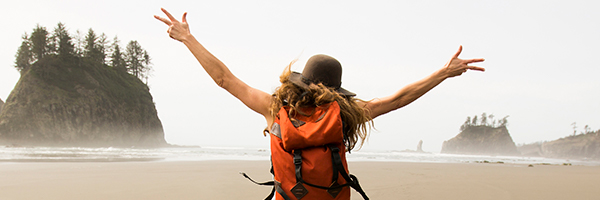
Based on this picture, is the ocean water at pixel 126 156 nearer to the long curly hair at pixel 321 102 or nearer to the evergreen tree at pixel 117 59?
the long curly hair at pixel 321 102

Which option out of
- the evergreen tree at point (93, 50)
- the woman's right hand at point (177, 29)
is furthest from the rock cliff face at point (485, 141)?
the woman's right hand at point (177, 29)

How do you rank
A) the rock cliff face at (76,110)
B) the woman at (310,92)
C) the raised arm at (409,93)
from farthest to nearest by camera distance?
the rock cliff face at (76,110), the raised arm at (409,93), the woman at (310,92)

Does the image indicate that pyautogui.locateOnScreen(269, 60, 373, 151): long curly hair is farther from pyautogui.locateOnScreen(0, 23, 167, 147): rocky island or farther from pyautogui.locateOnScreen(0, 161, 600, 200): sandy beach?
pyautogui.locateOnScreen(0, 23, 167, 147): rocky island

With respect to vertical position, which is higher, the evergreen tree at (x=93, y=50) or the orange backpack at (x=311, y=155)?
the evergreen tree at (x=93, y=50)

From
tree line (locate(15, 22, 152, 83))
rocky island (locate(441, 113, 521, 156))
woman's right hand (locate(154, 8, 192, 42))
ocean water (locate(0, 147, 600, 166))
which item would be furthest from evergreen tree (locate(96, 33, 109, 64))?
rocky island (locate(441, 113, 521, 156))

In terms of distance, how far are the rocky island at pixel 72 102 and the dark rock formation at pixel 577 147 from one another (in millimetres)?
73964

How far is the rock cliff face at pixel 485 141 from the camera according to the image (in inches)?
3007

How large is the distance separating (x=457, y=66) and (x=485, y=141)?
87.0 m

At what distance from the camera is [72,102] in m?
37.0

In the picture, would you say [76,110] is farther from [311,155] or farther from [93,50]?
[311,155]

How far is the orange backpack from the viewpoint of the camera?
1358 millimetres

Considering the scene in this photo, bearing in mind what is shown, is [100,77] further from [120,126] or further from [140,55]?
[140,55]

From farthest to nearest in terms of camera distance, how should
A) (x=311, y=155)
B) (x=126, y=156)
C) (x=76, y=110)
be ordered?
(x=76, y=110), (x=126, y=156), (x=311, y=155)

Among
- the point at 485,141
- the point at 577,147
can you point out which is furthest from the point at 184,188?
the point at 485,141
